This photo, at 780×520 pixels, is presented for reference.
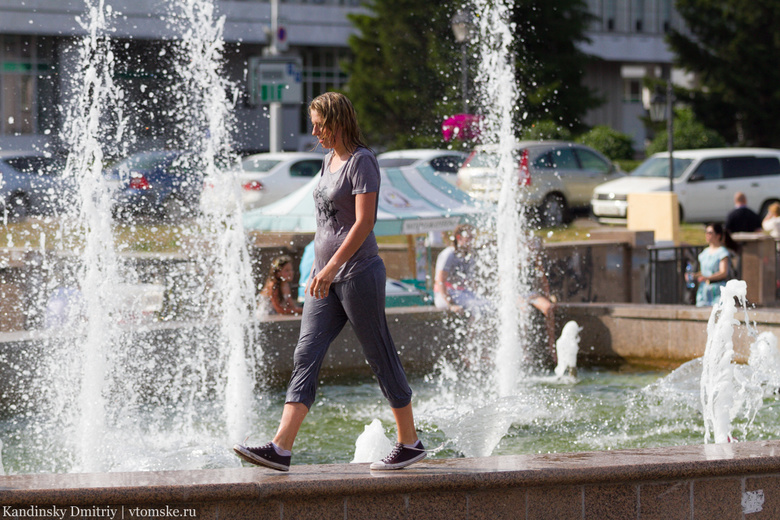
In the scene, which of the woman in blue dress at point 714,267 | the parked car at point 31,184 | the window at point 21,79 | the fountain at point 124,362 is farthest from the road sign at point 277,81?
the window at point 21,79

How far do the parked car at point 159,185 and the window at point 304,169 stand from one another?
22.8 feet

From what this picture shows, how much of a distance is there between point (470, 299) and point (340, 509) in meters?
Result: 5.32

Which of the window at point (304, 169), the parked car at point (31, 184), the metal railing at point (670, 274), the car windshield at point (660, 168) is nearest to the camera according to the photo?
the metal railing at point (670, 274)

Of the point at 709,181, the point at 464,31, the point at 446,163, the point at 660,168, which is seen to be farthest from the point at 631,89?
the point at 464,31

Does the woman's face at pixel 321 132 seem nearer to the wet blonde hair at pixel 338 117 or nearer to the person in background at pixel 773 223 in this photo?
the wet blonde hair at pixel 338 117

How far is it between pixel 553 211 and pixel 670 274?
9197 millimetres

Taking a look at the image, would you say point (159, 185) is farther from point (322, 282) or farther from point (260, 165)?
point (322, 282)

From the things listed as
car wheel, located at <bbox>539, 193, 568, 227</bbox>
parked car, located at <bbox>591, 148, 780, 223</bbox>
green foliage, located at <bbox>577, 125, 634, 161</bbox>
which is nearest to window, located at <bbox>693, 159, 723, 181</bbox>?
parked car, located at <bbox>591, 148, 780, 223</bbox>

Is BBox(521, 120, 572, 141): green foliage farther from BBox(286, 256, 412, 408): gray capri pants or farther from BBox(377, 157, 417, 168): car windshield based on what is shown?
BBox(286, 256, 412, 408): gray capri pants

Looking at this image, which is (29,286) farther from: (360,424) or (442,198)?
(442,198)

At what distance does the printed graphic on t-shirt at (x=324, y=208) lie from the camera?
399cm

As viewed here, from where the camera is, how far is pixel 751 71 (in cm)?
3506

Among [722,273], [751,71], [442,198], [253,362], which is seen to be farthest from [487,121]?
[751,71]

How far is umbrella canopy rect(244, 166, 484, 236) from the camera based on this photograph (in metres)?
11.5
